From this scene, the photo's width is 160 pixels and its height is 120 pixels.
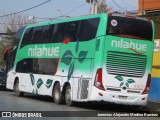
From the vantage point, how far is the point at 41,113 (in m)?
16.1

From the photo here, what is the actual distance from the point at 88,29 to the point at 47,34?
4.34 metres

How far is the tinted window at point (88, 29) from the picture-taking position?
59.6 ft

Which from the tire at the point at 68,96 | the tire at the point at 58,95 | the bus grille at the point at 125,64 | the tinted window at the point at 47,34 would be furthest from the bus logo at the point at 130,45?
the tinted window at the point at 47,34

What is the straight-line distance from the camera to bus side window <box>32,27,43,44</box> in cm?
2345

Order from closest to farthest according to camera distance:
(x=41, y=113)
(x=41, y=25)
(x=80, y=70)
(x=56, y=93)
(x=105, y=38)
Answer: (x=41, y=113), (x=105, y=38), (x=80, y=70), (x=56, y=93), (x=41, y=25)

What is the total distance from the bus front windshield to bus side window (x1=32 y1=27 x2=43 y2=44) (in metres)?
6.53

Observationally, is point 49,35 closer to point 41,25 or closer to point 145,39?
point 41,25

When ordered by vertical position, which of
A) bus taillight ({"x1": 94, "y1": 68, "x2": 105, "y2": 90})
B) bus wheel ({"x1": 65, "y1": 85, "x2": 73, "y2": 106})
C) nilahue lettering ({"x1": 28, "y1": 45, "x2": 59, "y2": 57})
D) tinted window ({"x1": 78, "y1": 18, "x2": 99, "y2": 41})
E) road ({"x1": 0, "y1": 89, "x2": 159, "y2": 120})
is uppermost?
tinted window ({"x1": 78, "y1": 18, "x2": 99, "y2": 41})

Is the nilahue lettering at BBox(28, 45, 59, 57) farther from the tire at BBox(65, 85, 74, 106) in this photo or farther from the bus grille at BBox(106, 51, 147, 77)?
the bus grille at BBox(106, 51, 147, 77)

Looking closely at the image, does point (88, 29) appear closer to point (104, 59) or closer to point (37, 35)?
point (104, 59)

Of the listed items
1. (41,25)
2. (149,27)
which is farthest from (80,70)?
(41,25)

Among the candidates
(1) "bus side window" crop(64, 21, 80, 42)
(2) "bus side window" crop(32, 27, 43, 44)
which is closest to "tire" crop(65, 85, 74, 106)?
(1) "bus side window" crop(64, 21, 80, 42)

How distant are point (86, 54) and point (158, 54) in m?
6.81

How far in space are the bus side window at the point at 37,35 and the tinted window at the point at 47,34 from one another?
0.51m
